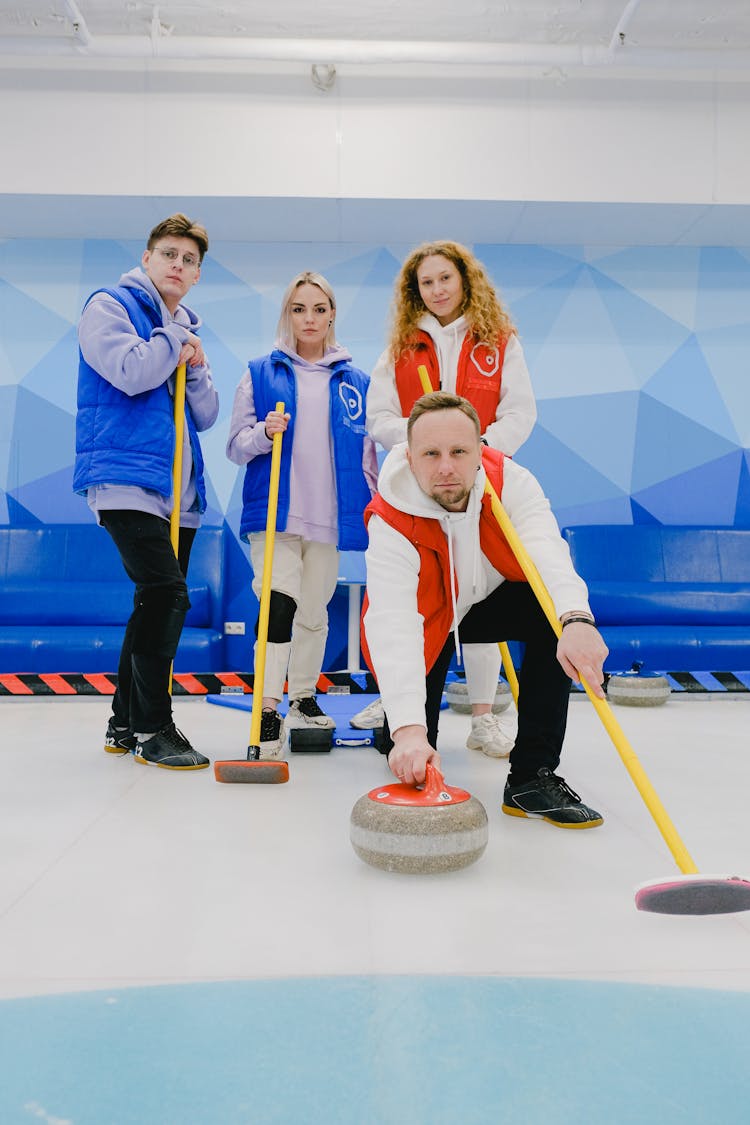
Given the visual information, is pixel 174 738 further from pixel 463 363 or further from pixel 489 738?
pixel 463 363

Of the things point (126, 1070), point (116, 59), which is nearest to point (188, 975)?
point (126, 1070)

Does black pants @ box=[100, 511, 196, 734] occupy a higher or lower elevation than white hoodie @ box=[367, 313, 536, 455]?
lower

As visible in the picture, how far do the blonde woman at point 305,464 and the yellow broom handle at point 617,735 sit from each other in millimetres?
908

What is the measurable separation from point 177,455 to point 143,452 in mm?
176

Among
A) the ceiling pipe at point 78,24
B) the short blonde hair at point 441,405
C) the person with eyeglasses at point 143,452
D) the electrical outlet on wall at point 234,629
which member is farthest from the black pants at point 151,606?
the ceiling pipe at point 78,24

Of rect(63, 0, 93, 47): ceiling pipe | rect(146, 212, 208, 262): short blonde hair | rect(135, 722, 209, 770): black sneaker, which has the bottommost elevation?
rect(135, 722, 209, 770): black sneaker

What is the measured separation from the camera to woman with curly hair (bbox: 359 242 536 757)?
8.80ft

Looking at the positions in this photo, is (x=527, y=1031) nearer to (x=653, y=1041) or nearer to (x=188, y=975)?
(x=653, y=1041)

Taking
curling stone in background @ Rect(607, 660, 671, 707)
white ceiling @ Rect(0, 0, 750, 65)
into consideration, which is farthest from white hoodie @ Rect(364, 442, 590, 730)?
white ceiling @ Rect(0, 0, 750, 65)

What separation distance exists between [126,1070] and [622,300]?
17.5 feet

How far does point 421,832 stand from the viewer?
1.51 m

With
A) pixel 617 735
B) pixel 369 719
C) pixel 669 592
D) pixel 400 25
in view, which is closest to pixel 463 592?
pixel 617 735

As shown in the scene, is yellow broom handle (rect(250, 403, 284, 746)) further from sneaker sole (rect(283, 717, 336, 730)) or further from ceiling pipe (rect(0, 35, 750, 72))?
ceiling pipe (rect(0, 35, 750, 72))

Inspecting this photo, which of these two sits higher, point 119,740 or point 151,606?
point 151,606
